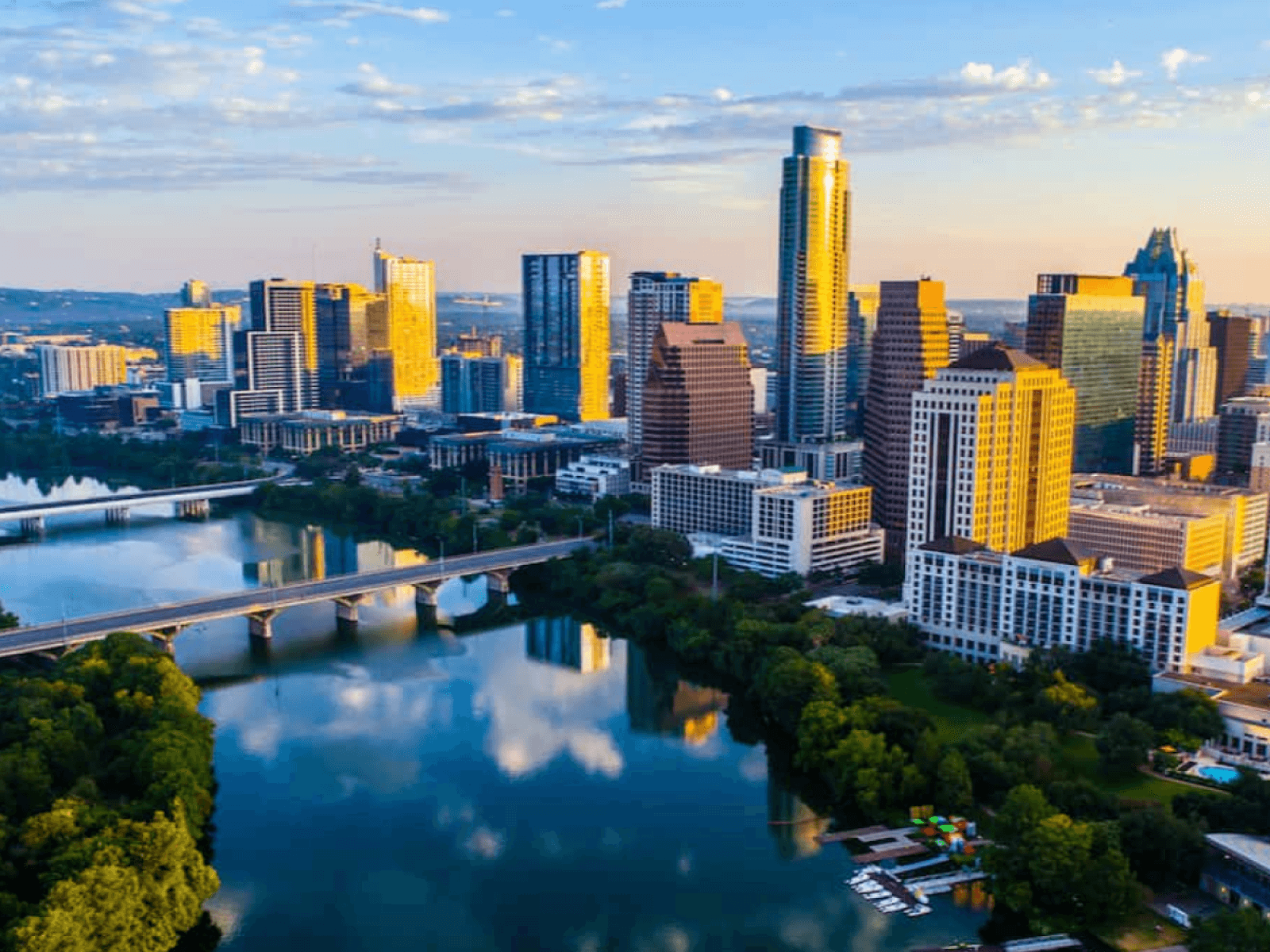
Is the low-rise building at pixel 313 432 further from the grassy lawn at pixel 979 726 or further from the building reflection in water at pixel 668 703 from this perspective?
the grassy lawn at pixel 979 726

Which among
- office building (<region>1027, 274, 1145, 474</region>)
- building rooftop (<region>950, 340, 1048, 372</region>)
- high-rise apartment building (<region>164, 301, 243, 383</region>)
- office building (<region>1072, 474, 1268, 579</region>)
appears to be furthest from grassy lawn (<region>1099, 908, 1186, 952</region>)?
high-rise apartment building (<region>164, 301, 243, 383</region>)

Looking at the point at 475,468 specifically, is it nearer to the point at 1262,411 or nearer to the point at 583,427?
the point at 583,427

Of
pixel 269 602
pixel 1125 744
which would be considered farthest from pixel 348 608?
pixel 1125 744

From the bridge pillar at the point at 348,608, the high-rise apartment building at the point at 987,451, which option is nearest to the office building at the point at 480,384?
the bridge pillar at the point at 348,608

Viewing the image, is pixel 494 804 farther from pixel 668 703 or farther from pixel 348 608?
pixel 348 608

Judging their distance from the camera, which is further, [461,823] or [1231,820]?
[461,823]

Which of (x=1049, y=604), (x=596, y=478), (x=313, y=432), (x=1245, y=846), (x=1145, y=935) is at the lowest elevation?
(x=1145, y=935)

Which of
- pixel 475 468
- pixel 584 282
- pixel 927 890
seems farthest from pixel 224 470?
pixel 927 890
